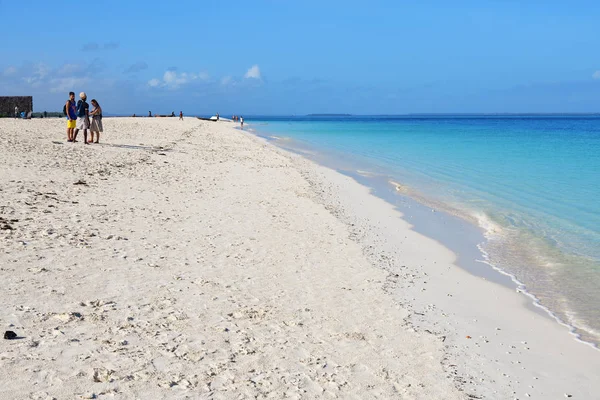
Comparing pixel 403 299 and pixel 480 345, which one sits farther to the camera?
pixel 403 299

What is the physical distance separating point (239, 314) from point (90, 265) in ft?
7.17

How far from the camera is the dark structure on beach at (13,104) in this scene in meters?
47.7

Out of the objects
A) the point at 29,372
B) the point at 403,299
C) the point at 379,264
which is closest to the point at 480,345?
the point at 403,299

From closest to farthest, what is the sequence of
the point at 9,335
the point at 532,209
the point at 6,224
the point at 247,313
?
the point at 9,335 → the point at 247,313 → the point at 6,224 → the point at 532,209

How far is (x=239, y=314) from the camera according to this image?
5.71 meters

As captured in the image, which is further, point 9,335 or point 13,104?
point 13,104

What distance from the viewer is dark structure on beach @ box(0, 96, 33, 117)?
157 feet

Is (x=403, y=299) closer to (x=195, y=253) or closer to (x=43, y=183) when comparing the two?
(x=195, y=253)

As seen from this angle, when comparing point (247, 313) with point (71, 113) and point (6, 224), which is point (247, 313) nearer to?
point (6, 224)

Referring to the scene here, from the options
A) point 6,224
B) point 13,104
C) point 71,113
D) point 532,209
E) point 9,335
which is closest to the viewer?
point 9,335

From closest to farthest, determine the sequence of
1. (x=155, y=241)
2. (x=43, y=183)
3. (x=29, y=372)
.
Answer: (x=29, y=372) < (x=155, y=241) < (x=43, y=183)

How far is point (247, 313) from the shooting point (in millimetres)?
5762

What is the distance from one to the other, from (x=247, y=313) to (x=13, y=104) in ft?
162

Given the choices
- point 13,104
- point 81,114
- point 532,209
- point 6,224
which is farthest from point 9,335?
point 13,104
